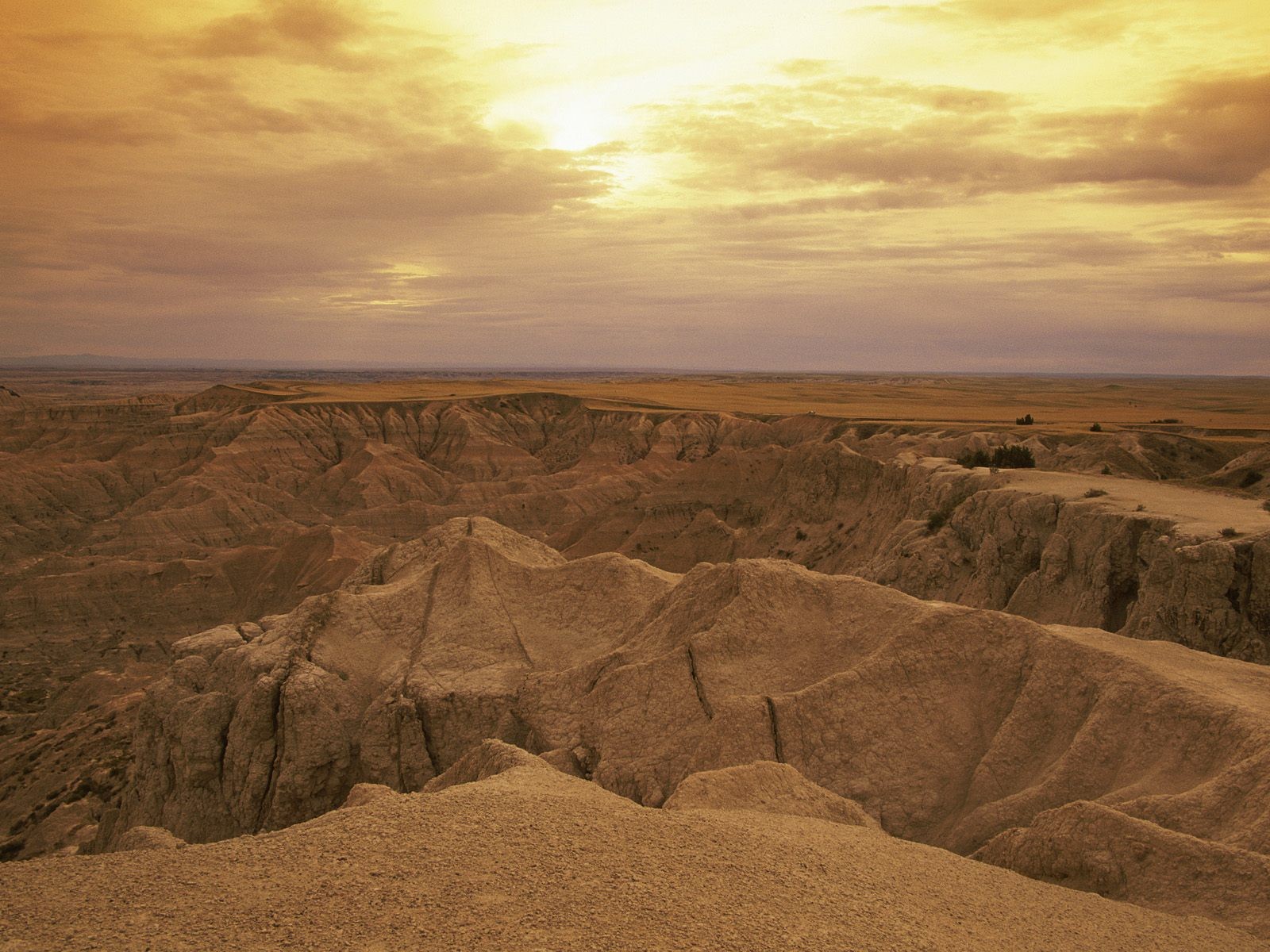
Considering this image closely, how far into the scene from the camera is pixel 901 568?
115ft

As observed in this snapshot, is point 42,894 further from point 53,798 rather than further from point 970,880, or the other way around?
point 53,798

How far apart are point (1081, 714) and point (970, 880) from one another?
6.19 m

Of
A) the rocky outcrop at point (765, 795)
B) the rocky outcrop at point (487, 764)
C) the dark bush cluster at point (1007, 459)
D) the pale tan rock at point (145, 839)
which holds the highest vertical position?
the dark bush cluster at point (1007, 459)

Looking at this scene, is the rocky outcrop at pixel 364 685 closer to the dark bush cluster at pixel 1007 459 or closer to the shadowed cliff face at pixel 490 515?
the shadowed cliff face at pixel 490 515

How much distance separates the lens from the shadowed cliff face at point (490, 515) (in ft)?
90.1

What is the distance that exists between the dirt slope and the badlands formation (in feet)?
0.17

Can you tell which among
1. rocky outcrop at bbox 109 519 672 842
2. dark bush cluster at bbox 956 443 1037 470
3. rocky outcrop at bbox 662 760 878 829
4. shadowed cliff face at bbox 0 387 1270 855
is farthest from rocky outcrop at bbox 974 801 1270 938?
A: dark bush cluster at bbox 956 443 1037 470

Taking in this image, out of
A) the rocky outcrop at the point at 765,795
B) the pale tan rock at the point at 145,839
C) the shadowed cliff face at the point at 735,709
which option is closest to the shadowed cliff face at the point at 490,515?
the shadowed cliff face at the point at 735,709

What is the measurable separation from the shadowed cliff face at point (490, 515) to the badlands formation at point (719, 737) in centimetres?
24

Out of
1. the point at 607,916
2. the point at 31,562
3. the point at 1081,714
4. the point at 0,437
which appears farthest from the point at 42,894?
the point at 0,437

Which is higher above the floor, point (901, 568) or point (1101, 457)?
point (1101, 457)

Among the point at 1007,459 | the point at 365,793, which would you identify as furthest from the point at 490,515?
the point at 365,793

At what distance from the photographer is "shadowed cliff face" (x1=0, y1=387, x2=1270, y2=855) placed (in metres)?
27.5

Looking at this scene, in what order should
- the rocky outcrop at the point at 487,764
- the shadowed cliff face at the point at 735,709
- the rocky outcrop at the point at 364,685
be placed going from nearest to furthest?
the shadowed cliff face at the point at 735,709
the rocky outcrop at the point at 487,764
the rocky outcrop at the point at 364,685
